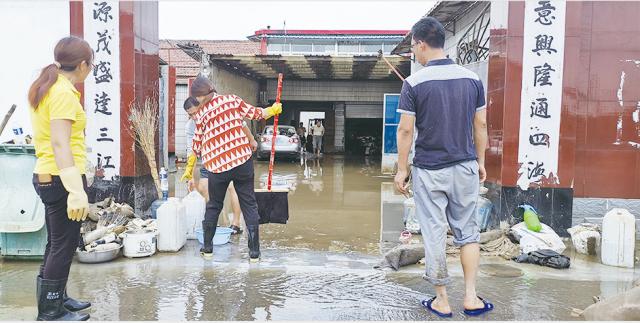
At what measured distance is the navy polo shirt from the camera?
3.41 m

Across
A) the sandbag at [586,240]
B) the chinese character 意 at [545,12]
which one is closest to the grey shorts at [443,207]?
the sandbag at [586,240]

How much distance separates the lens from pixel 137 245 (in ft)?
16.0

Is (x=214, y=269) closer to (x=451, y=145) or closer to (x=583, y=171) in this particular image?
(x=451, y=145)

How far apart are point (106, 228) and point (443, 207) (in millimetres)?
3482

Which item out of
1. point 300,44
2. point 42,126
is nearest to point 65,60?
point 42,126

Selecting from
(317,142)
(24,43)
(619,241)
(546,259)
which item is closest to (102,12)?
(24,43)

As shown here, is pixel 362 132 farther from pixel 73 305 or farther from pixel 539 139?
pixel 73 305

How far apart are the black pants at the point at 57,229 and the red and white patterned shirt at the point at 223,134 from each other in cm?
162

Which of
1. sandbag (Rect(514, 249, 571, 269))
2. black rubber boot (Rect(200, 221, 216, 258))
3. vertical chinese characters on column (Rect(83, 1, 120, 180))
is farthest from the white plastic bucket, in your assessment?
sandbag (Rect(514, 249, 571, 269))

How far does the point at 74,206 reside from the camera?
9.68ft

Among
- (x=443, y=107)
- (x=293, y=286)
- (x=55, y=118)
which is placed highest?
(x=443, y=107)

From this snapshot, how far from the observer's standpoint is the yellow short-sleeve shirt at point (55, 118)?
2980 mm

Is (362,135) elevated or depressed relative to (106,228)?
elevated

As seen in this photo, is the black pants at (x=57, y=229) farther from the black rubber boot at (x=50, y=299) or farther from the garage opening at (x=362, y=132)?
the garage opening at (x=362, y=132)
